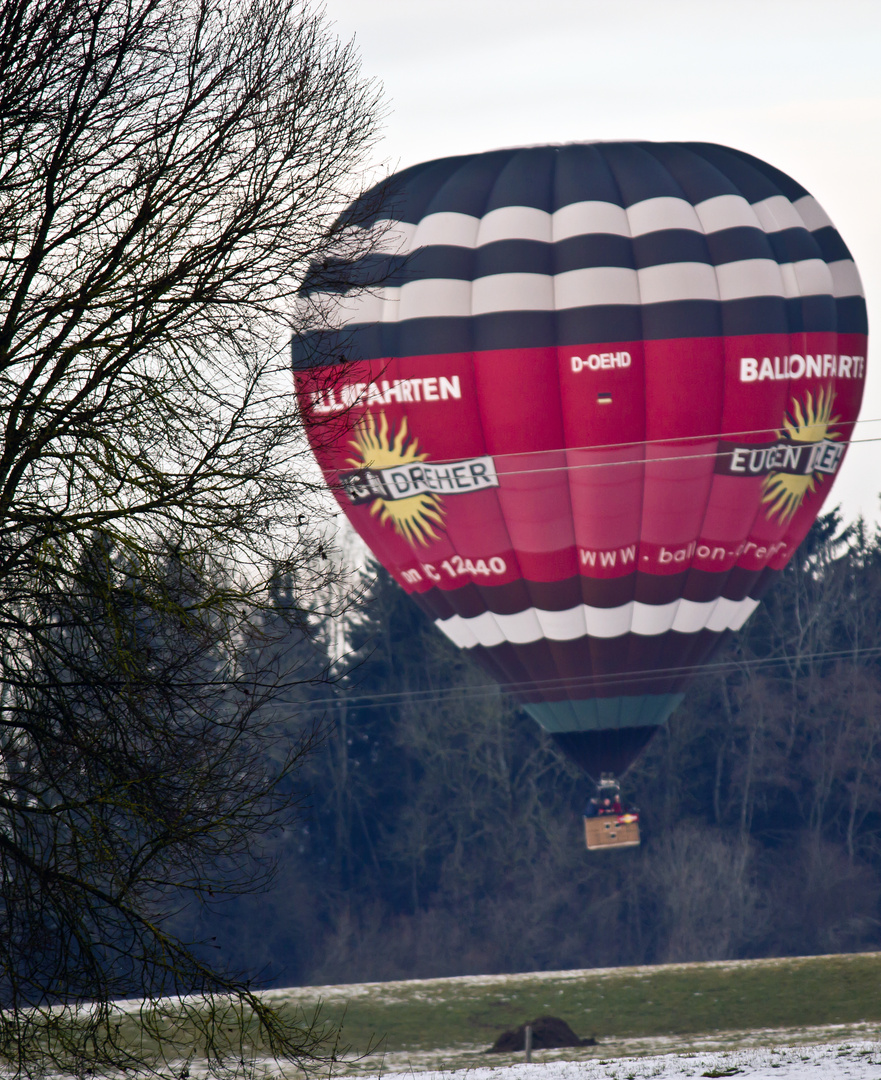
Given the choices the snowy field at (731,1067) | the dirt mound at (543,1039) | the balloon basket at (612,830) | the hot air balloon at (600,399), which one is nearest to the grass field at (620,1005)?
the dirt mound at (543,1039)

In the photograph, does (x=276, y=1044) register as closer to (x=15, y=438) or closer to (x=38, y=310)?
(x=15, y=438)

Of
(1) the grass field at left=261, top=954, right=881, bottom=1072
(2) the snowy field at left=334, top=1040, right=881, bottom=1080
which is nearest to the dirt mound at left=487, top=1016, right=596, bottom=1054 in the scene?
(1) the grass field at left=261, top=954, right=881, bottom=1072

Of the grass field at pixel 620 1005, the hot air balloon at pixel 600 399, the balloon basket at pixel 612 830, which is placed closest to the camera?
the hot air balloon at pixel 600 399

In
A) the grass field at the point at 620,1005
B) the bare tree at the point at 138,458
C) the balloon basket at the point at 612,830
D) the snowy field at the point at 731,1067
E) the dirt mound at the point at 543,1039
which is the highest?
the bare tree at the point at 138,458

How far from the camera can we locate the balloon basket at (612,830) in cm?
1973

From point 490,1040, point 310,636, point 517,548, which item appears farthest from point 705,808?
point 310,636

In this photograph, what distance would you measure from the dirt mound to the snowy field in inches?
210

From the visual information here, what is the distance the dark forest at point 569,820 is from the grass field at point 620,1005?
13262 mm

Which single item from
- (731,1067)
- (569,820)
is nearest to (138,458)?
(731,1067)

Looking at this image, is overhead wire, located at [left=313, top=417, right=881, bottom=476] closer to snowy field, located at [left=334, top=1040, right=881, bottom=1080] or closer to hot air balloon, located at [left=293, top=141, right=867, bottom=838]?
hot air balloon, located at [left=293, top=141, right=867, bottom=838]

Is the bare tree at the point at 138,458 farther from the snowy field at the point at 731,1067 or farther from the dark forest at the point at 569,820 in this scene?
the dark forest at the point at 569,820

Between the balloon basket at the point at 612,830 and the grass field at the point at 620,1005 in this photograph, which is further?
the grass field at the point at 620,1005

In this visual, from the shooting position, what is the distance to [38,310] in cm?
620

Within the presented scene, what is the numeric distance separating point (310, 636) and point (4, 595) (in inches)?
60.1
